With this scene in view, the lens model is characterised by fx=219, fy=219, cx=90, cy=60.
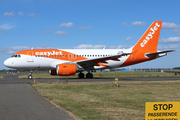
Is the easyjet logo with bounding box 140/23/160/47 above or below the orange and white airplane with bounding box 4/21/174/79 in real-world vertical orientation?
above

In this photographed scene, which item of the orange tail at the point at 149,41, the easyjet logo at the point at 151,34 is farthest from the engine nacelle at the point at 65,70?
the easyjet logo at the point at 151,34

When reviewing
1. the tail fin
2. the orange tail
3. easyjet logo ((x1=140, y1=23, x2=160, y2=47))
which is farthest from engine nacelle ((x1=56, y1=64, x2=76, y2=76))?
easyjet logo ((x1=140, y1=23, x2=160, y2=47))

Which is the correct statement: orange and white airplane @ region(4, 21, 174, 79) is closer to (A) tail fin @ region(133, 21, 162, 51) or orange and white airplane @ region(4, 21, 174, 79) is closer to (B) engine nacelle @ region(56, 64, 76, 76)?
(A) tail fin @ region(133, 21, 162, 51)

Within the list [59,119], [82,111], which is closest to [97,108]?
[82,111]

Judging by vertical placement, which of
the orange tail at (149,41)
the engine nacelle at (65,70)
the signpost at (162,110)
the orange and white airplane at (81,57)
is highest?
the orange tail at (149,41)

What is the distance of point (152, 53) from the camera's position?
104 feet

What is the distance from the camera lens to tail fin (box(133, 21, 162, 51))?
3319cm

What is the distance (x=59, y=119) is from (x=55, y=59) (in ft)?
77.7

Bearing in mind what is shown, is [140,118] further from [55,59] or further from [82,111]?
[55,59]

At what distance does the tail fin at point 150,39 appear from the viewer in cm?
3319

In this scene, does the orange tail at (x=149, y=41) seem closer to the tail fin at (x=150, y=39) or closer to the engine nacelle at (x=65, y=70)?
the tail fin at (x=150, y=39)

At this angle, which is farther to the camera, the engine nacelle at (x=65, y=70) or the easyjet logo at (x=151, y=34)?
the easyjet logo at (x=151, y=34)

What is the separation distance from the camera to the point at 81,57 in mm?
31234

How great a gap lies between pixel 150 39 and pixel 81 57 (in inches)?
433
